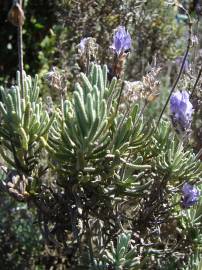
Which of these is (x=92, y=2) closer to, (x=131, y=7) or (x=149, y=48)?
(x=131, y=7)

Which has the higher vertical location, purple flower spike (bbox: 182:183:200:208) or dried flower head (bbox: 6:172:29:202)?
dried flower head (bbox: 6:172:29:202)

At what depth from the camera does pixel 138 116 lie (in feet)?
4.52

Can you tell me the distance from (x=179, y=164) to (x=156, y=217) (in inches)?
8.3

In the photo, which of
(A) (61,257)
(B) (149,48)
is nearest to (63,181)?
(A) (61,257)

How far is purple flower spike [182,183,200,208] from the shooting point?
55.5 inches

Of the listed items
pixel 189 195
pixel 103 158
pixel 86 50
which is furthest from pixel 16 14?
pixel 189 195

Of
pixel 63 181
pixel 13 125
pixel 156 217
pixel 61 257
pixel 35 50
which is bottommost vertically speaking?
pixel 61 257

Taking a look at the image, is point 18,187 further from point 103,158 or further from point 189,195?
point 189,195

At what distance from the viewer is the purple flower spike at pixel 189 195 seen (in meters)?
1.41

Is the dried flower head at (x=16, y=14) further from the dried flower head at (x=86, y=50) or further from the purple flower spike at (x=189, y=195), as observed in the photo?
the purple flower spike at (x=189, y=195)

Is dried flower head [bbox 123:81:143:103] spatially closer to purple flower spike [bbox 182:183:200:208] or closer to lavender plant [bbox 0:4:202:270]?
lavender plant [bbox 0:4:202:270]

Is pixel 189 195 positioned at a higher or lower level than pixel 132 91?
lower

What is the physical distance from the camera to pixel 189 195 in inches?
55.5

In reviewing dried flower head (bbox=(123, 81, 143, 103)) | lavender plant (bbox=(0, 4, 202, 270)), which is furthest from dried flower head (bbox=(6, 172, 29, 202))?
dried flower head (bbox=(123, 81, 143, 103))
